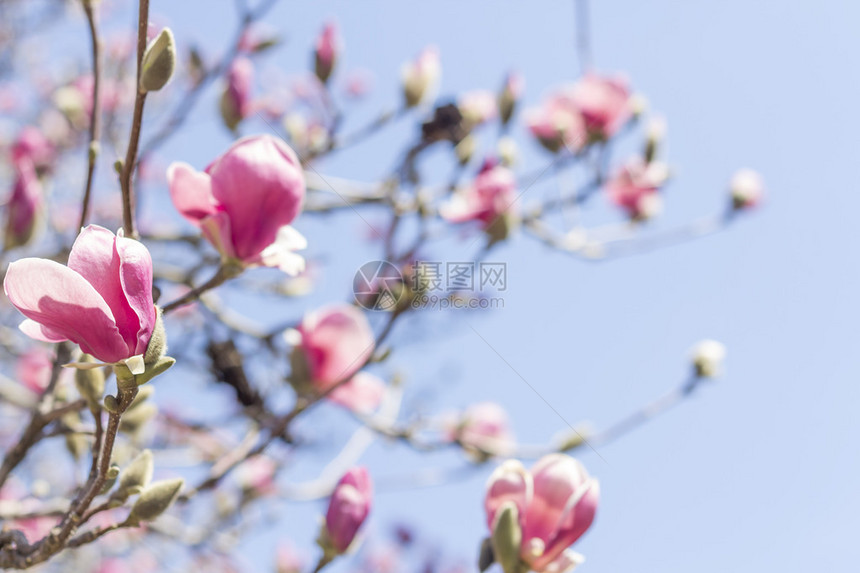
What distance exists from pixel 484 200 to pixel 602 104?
0.57m

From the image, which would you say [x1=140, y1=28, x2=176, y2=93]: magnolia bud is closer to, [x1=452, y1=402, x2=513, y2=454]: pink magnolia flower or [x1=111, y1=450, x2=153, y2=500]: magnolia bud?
[x1=111, y1=450, x2=153, y2=500]: magnolia bud

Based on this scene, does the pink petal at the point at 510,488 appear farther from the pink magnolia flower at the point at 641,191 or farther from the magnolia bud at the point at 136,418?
the pink magnolia flower at the point at 641,191

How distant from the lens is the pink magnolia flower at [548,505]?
2.39ft

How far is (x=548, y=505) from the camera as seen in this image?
752mm

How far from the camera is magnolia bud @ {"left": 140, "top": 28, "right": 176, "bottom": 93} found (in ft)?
2.05

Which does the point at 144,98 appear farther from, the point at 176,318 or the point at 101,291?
the point at 176,318

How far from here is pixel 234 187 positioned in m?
0.68

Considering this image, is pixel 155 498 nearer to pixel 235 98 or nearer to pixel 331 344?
pixel 331 344

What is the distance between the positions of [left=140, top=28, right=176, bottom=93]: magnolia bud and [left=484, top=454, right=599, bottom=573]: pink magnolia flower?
1.71 feet

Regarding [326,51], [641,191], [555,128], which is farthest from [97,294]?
[641,191]

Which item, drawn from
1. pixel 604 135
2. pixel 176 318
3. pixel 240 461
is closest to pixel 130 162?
pixel 240 461

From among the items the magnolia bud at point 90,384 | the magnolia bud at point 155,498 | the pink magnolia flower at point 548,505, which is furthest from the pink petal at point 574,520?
the magnolia bud at point 90,384

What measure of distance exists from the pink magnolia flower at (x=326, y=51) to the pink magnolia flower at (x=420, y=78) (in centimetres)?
15

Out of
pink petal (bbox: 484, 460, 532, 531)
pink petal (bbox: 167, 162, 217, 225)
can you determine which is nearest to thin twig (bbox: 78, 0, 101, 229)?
pink petal (bbox: 167, 162, 217, 225)
